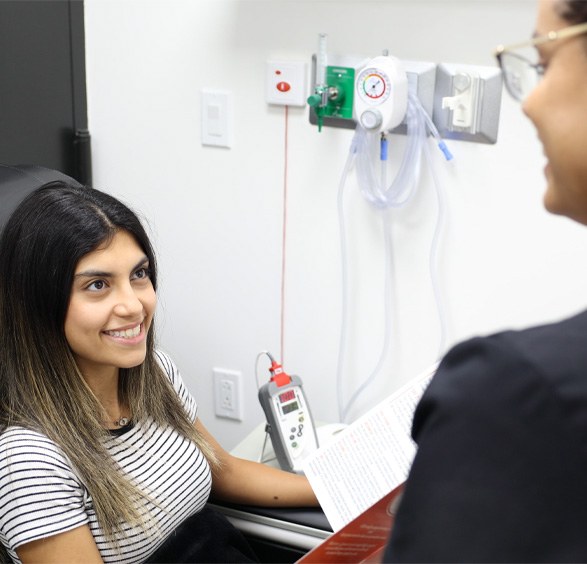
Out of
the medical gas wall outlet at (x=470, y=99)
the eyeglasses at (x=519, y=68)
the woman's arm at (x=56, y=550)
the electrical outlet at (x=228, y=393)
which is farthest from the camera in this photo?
the electrical outlet at (x=228, y=393)

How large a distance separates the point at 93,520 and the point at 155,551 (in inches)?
6.7

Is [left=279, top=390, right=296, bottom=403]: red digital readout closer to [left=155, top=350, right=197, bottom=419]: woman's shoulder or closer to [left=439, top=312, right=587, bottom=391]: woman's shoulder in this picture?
[left=155, top=350, right=197, bottom=419]: woman's shoulder

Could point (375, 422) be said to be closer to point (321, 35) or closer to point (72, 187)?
point (72, 187)

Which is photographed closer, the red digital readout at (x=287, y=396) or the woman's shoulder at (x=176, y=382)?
the woman's shoulder at (x=176, y=382)

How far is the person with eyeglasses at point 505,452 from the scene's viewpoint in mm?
553

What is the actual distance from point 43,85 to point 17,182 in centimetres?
65

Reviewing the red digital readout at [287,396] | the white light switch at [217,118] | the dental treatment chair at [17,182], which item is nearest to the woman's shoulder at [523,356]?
the dental treatment chair at [17,182]

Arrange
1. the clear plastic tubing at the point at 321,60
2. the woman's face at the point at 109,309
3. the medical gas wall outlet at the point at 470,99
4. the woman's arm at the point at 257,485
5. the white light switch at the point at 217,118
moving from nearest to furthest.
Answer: the woman's face at the point at 109,309 → the woman's arm at the point at 257,485 → the medical gas wall outlet at the point at 470,99 → the clear plastic tubing at the point at 321,60 → the white light switch at the point at 217,118

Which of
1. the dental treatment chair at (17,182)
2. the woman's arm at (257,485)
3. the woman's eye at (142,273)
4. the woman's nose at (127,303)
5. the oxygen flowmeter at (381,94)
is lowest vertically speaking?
the woman's arm at (257,485)

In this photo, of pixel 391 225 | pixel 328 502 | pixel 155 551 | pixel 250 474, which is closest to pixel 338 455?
pixel 328 502

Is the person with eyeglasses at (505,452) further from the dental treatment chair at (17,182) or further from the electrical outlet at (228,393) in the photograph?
the electrical outlet at (228,393)

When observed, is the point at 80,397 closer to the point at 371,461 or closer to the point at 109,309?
the point at 109,309

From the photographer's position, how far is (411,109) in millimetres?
1919

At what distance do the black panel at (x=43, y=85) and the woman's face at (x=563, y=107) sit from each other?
174 cm
